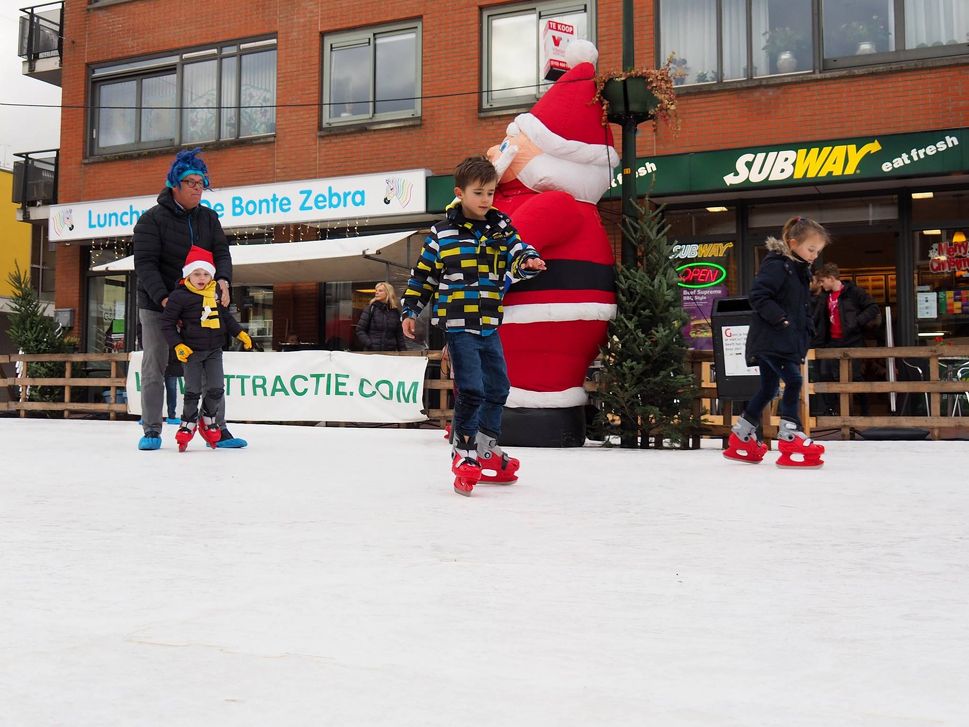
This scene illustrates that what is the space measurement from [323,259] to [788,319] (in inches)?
313

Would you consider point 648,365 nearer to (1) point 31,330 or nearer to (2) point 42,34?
(1) point 31,330

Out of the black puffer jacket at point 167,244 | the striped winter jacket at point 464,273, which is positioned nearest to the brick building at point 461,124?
the black puffer jacket at point 167,244

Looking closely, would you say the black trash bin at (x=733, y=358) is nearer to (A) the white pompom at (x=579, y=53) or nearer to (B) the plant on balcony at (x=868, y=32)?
(A) the white pompom at (x=579, y=53)

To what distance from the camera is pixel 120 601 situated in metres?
2.66

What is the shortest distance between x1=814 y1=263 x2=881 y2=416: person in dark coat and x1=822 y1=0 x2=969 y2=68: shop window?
11.2ft

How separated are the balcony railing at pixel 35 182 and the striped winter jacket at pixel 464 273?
16016mm

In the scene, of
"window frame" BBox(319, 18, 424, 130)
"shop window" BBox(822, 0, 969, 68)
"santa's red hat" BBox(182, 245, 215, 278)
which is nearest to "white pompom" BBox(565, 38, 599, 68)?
"santa's red hat" BBox(182, 245, 215, 278)

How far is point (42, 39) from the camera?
1956 centimetres

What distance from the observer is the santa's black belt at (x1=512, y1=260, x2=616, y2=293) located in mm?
8109

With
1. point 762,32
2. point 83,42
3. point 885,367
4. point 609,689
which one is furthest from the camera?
point 83,42

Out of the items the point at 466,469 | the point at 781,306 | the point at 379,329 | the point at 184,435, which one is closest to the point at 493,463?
the point at 466,469

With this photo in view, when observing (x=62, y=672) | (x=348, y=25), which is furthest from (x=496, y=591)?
(x=348, y=25)

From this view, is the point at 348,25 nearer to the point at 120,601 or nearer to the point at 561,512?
the point at 561,512

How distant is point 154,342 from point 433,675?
615 centimetres
